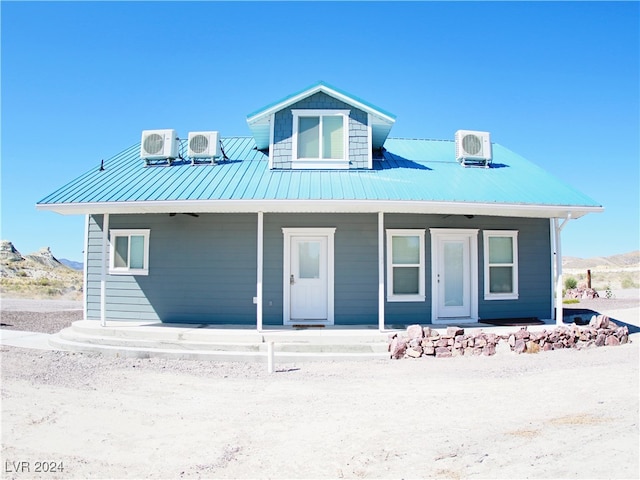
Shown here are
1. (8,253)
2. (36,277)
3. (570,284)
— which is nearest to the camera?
(570,284)

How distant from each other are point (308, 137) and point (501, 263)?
601cm

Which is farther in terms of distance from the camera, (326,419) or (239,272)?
(239,272)

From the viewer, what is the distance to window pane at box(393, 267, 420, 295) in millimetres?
11070

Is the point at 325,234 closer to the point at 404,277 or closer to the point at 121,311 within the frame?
the point at 404,277

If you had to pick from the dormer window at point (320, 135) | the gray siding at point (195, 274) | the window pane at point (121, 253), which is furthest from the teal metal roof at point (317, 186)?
the window pane at point (121, 253)

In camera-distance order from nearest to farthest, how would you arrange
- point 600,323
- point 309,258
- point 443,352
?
1. point 443,352
2. point 600,323
3. point 309,258

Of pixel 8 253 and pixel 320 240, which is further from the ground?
pixel 8 253

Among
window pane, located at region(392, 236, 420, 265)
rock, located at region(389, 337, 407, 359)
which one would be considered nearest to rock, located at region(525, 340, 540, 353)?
rock, located at region(389, 337, 407, 359)

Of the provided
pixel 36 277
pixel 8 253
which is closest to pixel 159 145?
pixel 36 277

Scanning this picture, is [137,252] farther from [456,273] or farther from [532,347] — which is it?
[532,347]

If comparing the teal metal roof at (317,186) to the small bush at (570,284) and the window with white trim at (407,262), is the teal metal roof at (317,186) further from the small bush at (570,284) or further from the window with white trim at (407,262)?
the small bush at (570,284)

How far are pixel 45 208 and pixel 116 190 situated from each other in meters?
1.57

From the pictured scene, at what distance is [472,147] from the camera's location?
12.6 metres

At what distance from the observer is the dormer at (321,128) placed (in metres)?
11.4
